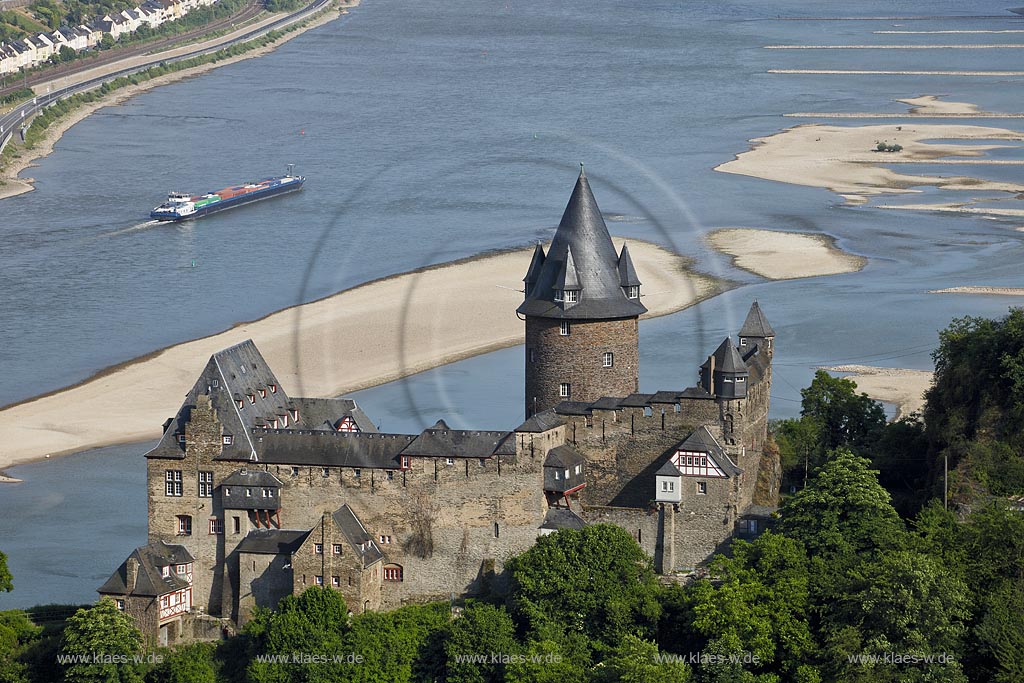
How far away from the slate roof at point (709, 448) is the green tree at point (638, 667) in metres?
6.19

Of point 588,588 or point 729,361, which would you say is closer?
point 588,588

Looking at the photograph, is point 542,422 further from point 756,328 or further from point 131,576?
point 131,576

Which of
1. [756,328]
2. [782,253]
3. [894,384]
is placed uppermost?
[782,253]

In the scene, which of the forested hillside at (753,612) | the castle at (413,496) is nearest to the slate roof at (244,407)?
the castle at (413,496)

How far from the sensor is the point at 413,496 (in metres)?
54.5

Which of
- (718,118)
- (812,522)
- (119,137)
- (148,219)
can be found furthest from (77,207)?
(812,522)

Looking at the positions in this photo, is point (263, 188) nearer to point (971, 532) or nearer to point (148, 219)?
point (148, 219)

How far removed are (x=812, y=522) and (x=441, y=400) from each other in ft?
96.6

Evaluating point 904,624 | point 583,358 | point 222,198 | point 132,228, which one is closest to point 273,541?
point 583,358

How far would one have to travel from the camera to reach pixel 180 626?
55.2m

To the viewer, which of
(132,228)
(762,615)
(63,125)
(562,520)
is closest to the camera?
(762,615)

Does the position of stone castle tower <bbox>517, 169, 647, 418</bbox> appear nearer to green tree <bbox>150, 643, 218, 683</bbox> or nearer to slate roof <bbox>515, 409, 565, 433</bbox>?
slate roof <bbox>515, 409, 565, 433</bbox>

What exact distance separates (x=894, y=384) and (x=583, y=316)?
27.4m

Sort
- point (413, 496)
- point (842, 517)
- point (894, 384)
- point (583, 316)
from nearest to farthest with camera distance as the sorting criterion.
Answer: point (842, 517) < point (413, 496) < point (583, 316) < point (894, 384)
